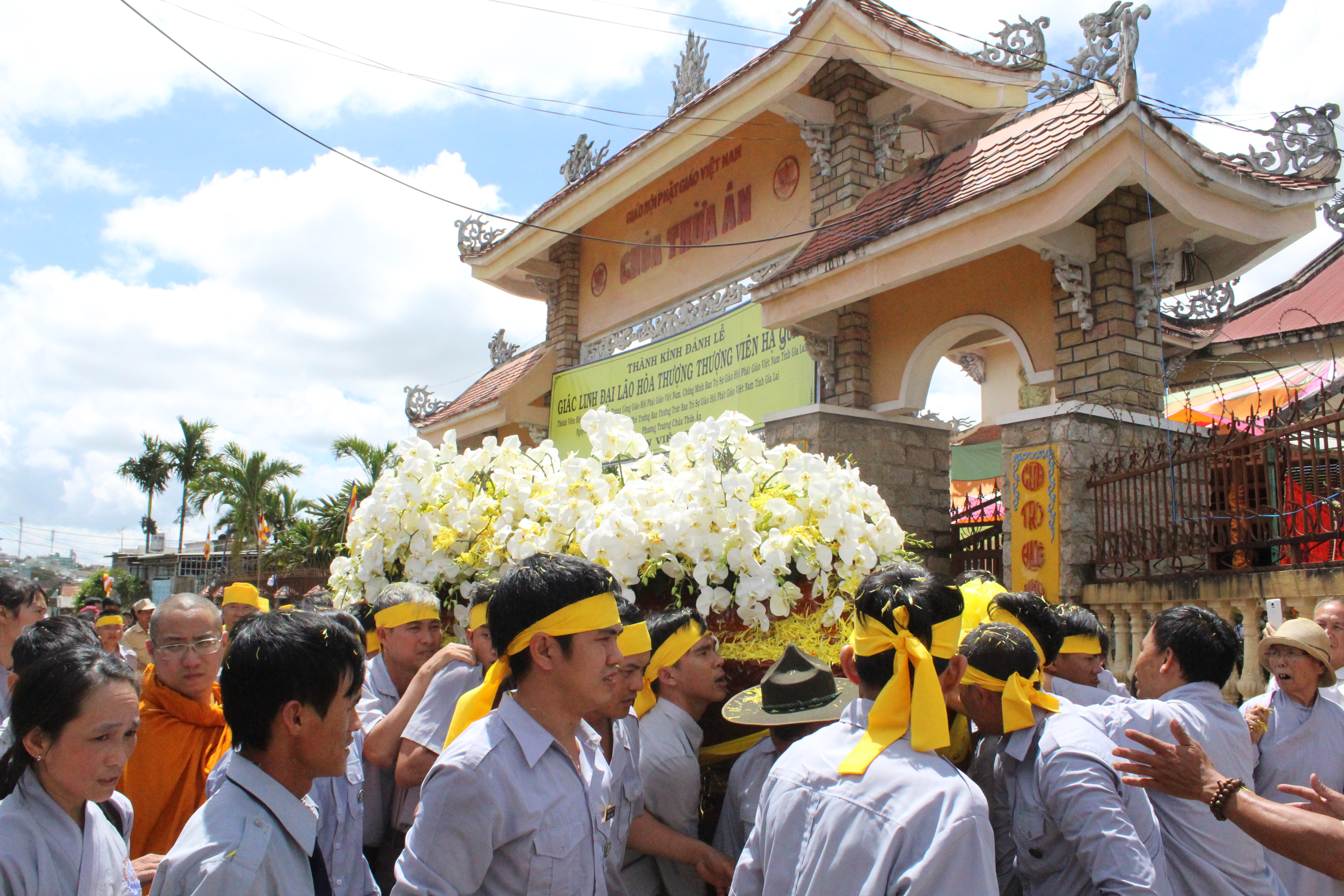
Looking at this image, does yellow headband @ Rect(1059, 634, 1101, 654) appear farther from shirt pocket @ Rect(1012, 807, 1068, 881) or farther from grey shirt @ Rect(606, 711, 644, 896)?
grey shirt @ Rect(606, 711, 644, 896)

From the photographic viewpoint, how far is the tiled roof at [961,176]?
23.1ft

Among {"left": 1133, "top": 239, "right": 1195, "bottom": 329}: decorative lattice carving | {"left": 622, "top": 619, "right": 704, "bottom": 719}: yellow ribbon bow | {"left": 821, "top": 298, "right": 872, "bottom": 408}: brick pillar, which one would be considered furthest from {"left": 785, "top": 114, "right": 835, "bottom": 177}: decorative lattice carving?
{"left": 622, "top": 619, "right": 704, "bottom": 719}: yellow ribbon bow

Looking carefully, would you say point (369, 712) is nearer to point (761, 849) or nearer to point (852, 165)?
point (761, 849)

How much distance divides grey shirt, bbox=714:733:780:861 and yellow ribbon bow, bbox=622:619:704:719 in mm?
335

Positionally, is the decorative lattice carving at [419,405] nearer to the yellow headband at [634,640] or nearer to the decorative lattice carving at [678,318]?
the decorative lattice carving at [678,318]

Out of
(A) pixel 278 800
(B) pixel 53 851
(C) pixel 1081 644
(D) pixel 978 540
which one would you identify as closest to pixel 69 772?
(B) pixel 53 851

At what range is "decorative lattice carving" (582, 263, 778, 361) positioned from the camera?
10219 millimetres

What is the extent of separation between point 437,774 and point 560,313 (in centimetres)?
1201

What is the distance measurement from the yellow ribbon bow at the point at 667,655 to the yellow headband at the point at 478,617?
2.06 ft

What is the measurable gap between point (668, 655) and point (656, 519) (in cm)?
42

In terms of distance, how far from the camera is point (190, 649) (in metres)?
3.14

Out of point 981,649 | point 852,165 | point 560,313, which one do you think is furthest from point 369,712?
point 560,313

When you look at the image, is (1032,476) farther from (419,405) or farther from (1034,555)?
(419,405)

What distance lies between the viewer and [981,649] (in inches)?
106
